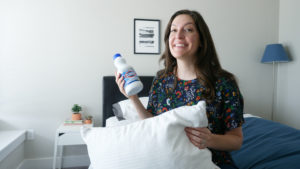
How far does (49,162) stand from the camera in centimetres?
219

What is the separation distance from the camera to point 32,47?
2107 millimetres

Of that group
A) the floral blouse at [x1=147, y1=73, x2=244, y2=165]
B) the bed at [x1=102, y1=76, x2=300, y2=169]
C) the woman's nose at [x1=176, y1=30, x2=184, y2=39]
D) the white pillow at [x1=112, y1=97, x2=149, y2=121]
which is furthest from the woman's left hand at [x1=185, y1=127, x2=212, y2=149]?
the white pillow at [x1=112, y1=97, x2=149, y2=121]

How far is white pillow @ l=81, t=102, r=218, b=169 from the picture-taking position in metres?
0.56

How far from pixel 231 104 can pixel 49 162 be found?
7.26 ft

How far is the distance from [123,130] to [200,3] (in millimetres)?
2358

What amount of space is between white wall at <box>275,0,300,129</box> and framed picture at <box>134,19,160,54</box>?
73.1 inches

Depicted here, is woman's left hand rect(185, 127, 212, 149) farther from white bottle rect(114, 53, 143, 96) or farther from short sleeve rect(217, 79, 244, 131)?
white bottle rect(114, 53, 143, 96)

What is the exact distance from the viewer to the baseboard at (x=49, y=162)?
215cm

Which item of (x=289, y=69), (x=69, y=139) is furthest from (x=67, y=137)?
(x=289, y=69)

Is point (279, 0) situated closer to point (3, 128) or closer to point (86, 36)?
point (86, 36)

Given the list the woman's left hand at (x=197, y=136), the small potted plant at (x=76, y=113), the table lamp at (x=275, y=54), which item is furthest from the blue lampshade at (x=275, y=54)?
the small potted plant at (x=76, y=113)

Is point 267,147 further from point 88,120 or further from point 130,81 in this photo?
point 88,120

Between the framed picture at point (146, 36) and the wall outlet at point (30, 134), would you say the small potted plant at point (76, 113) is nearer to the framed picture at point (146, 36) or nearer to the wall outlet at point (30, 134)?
the wall outlet at point (30, 134)

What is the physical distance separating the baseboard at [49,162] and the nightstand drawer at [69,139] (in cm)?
48
